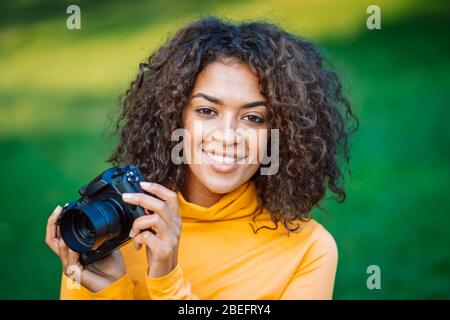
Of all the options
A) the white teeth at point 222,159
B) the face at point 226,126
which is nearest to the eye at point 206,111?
the face at point 226,126

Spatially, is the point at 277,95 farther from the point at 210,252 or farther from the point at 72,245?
the point at 72,245

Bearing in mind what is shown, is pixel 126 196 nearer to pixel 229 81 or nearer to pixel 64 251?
pixel 64 251

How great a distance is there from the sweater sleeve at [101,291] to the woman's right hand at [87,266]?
0.5 inches

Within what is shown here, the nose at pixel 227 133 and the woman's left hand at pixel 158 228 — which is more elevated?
the nose at pixel 227 133

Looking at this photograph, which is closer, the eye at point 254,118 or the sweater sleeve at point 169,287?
the sweater sleeve at point 169,287

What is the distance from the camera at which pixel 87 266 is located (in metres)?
1.58

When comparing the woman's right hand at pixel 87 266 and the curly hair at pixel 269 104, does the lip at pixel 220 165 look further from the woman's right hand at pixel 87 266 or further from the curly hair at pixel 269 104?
the woman's right hand at pixel 87 266

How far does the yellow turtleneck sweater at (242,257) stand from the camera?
66.4 inches

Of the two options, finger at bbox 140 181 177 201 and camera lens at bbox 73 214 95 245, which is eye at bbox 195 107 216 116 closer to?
finger at bbox 140 181 177 201

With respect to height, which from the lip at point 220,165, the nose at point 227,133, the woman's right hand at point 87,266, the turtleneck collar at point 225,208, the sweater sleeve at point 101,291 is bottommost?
the sweater sleeve at point 101,291

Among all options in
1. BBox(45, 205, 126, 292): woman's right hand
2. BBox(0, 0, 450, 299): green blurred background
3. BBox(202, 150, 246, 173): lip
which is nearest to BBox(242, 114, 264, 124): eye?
BBox(202, 150, 246, 173): lip

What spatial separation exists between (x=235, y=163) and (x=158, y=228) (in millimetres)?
277

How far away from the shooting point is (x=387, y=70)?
124 inches

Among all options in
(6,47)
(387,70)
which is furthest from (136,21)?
(387,70)
